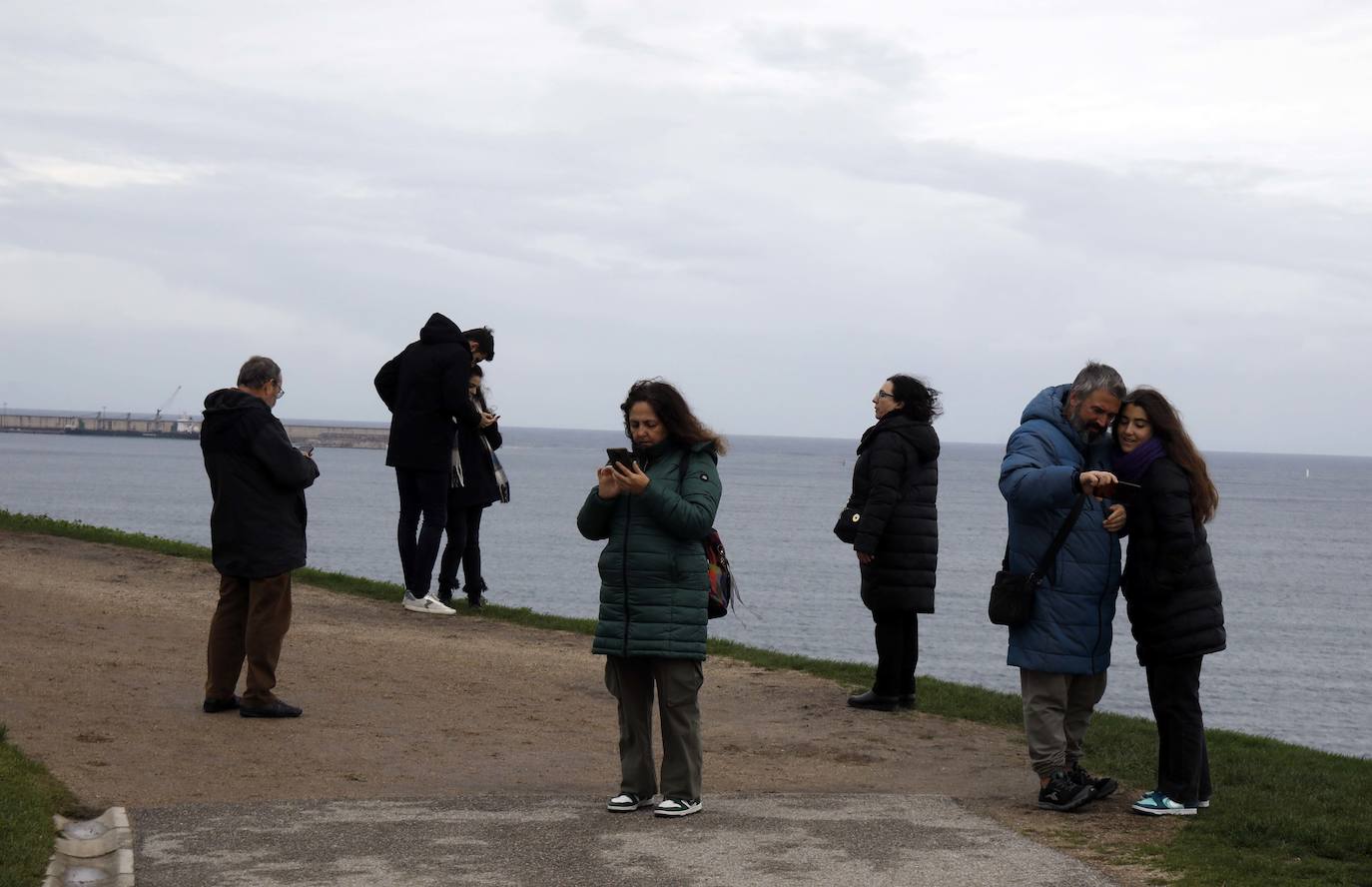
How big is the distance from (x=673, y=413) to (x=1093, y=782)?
2.50 m

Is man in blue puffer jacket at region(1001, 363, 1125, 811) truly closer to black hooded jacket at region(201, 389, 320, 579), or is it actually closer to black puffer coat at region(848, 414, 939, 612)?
black puffer coat at region(848, 414, 939, 612)

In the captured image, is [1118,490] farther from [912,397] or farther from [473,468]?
[473,468]

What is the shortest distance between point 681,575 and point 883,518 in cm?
276

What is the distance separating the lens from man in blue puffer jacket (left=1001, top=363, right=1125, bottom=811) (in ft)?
22.3

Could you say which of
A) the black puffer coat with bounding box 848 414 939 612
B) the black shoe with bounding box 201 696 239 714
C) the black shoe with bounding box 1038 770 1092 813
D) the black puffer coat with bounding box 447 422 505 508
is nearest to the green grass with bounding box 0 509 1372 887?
the black shoe with bounding box 1038 770 1092 813

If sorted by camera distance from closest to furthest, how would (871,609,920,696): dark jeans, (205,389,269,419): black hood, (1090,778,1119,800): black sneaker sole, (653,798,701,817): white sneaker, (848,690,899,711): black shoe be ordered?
(653,798,701,817): white sneaker, (1090,778,1119,800): black sneaker sole, (205,389,269,419): black hood, (871,609,920,696): dark jeans, (848,690,899,711): black shoe

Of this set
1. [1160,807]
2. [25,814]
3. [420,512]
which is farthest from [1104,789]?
[420,512]

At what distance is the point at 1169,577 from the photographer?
21.8ft

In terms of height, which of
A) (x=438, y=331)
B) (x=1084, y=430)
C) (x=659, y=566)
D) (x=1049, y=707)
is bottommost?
(x=1049, y=707)

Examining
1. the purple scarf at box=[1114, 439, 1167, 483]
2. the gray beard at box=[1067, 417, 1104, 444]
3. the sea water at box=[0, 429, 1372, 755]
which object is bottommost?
the sea water at box=[0, 429, 1372, 755]

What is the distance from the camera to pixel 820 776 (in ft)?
25.1

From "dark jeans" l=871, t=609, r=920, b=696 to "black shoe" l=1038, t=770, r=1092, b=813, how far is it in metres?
2.37

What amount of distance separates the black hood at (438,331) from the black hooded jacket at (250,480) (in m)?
3.61

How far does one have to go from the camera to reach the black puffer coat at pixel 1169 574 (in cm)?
662
